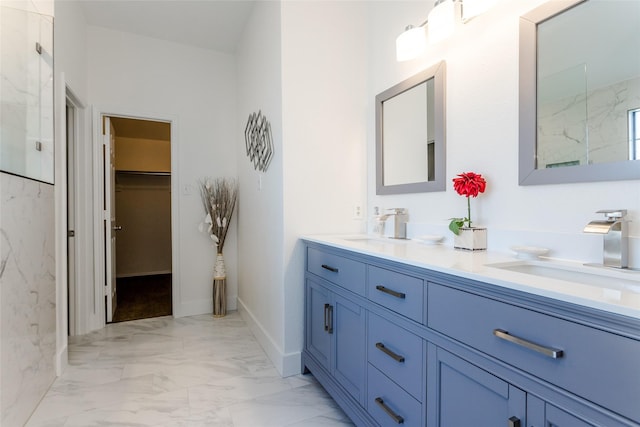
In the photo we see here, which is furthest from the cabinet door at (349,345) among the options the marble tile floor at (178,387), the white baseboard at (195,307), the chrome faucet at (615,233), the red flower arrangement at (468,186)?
the white baseboard at (195,307)

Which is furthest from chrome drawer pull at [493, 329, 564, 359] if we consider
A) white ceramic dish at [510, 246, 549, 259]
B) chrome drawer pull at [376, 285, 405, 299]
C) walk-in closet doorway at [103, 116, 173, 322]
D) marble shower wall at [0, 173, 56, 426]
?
walk-in closet doorway at [103, 116, 173, 322]

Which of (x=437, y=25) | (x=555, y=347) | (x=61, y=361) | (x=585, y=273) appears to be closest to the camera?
(x=555, y=347)

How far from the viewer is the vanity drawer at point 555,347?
2.06ft

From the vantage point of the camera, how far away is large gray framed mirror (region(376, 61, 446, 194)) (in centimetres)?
176

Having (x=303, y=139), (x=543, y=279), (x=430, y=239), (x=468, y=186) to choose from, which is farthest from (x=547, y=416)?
(x=303, y=139)

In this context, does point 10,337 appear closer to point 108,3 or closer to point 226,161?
point 226,161

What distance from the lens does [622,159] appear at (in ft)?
3.49

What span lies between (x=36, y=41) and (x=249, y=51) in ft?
5.05

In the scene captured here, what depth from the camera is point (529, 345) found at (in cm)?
A: 78

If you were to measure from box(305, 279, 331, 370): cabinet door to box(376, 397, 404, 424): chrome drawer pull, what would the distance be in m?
0.51

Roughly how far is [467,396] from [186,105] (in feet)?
11.4

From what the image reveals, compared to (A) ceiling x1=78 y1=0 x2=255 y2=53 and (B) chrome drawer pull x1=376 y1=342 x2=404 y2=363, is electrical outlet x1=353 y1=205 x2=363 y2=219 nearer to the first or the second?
(B) chrome drawer pull x1=376 y1=342 x2=404 y2=363

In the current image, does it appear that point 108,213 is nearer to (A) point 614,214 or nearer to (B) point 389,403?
(B) point 389,403

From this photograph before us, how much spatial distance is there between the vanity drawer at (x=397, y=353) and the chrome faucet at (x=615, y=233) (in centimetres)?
66
